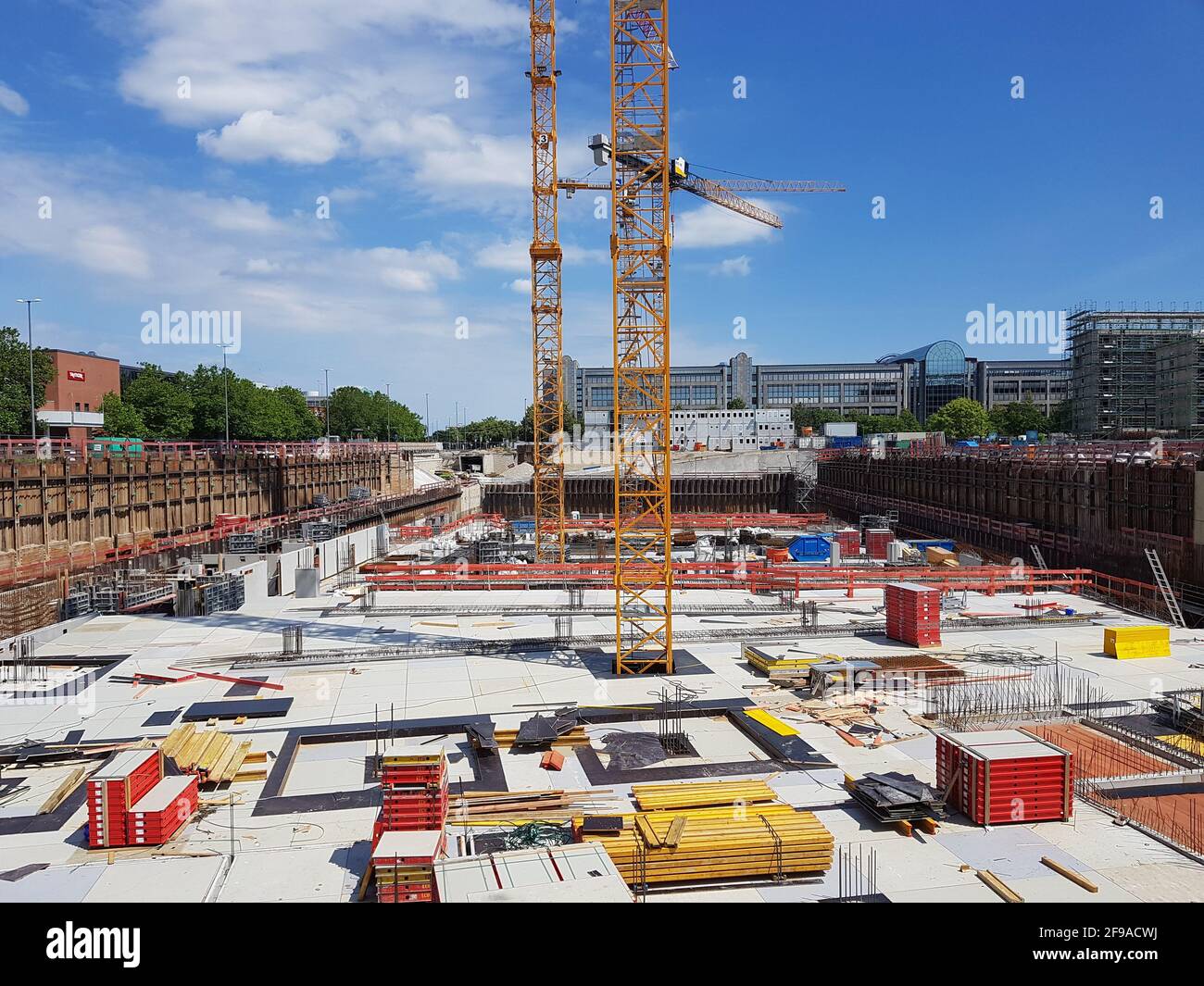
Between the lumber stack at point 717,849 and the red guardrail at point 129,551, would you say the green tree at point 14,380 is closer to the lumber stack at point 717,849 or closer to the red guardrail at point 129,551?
the red guardrail at point 129,551

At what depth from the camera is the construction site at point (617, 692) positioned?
10430 mm

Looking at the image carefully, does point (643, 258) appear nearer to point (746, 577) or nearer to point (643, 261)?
point (643, 261)

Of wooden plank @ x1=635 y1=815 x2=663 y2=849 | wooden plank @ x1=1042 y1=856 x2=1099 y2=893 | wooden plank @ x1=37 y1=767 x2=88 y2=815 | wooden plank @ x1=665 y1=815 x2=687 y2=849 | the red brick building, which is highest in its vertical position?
the red brick building

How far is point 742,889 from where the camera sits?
10.1 metres

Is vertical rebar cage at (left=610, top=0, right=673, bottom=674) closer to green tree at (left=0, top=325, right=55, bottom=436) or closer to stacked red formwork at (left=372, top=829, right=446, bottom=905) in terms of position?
stacked red formwork at (left=372, top=829, right=446, bottom=905)

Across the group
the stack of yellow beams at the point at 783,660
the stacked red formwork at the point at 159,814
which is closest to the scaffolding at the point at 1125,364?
the stack of yellow beams at the point at 783,660

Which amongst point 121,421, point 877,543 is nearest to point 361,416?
point 121,421

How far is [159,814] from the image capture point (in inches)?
437

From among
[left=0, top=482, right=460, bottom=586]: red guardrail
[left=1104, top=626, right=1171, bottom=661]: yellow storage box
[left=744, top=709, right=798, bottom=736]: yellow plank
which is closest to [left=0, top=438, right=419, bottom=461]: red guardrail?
[left=0, top=482, right=460, bottom=586]: red guardrail

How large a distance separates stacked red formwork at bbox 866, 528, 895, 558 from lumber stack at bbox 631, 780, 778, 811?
29190 millimetres

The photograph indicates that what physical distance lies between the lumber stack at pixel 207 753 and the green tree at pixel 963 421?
329 feet

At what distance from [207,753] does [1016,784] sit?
12.8 metres

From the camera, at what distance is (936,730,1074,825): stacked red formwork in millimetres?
11680
